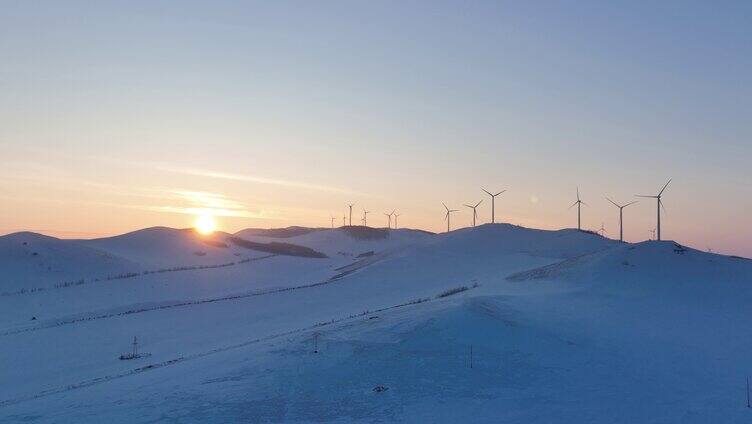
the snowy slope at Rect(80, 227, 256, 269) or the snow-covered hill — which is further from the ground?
the snowy slope at Rect(80, 227, 256, 269)

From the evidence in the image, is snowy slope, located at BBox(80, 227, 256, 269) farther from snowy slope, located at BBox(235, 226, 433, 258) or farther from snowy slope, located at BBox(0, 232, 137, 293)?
snowy slope, located at BBox(235, 226, 433, 258)

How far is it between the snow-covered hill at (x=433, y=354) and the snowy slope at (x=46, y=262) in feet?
75.3

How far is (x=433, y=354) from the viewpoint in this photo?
2045cm

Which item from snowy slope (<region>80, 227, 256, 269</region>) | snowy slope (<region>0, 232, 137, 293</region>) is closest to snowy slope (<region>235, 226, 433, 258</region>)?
snowy slope (<region>80, 227, 256, 269</region>)

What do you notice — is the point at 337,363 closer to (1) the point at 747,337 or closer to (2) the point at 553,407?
(2) the point at 553,407

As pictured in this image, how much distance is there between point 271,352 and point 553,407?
936 cm

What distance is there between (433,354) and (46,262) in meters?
63.6

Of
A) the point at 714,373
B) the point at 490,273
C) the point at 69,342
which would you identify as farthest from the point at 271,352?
the point at 490,273

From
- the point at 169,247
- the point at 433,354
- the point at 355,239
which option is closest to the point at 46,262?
the point at 169,247

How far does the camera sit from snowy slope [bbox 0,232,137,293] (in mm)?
66000

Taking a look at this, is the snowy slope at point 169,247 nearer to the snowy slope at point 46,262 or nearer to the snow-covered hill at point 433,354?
the snowy slope at point 46,262

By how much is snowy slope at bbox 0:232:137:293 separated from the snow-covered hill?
75.3 feet

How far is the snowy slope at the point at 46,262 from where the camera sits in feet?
217

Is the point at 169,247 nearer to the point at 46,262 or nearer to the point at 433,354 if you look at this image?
the point at 46,262
